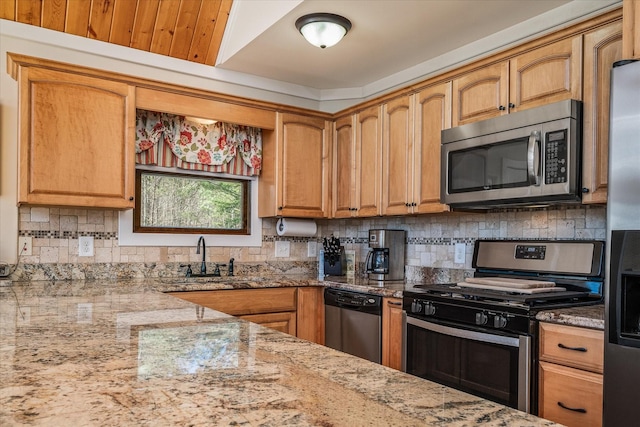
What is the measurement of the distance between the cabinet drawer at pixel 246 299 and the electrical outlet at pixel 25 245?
980 millimetres

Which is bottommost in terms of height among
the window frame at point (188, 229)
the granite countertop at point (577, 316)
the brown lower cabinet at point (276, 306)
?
the brown lower cabinet at point (276, 306)

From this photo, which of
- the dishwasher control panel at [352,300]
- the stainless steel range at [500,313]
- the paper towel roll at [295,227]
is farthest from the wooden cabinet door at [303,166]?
the stainless steel range at [500,313]

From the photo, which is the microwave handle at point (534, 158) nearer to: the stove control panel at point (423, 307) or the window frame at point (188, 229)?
the stove control panel at point (423, 307)

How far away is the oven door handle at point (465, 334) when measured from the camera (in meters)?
2.17

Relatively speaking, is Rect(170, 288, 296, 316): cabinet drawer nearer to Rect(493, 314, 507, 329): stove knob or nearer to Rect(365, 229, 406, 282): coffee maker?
Rect(365, 229, 406, 282): coffee maker

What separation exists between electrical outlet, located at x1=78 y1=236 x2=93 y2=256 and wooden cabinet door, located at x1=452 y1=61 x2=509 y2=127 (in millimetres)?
2488

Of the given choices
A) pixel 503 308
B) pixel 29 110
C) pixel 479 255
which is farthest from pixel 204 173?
pixel 503 308

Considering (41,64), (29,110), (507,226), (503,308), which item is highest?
(41,64)

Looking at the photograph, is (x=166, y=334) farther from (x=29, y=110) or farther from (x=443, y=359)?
(x=29, y=110)

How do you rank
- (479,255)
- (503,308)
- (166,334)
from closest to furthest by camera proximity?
(166,334) < (503,308) < (479,255)

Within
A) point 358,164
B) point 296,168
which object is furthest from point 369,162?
point 296,168

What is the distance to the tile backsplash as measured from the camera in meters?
2.77

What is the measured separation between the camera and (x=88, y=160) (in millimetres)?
3031

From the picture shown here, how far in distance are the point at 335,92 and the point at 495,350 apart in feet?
8.83
